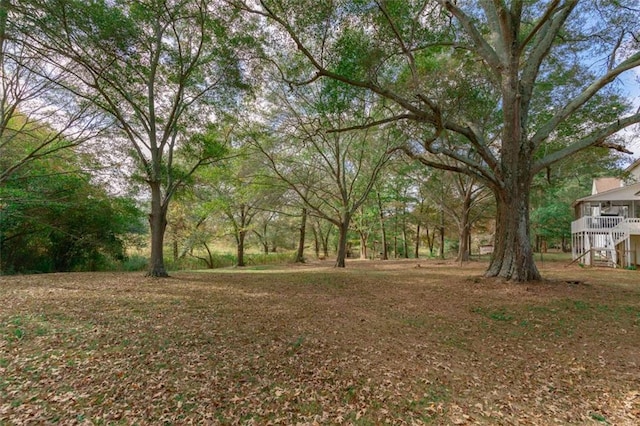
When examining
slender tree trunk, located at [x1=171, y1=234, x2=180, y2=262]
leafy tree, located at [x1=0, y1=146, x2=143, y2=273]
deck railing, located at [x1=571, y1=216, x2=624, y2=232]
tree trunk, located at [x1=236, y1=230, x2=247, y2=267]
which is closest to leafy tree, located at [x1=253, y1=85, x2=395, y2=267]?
tree trunk, located at [x1=236, y1=230, x2=247, y2=267]

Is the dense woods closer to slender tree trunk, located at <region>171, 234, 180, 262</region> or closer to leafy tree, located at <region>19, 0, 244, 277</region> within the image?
leafy tree, located at <region>19, 0, 244, 277</region>

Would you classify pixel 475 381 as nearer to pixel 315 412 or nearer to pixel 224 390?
pixel 315 412

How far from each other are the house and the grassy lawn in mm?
11080

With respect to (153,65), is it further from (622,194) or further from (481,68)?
(622,194)

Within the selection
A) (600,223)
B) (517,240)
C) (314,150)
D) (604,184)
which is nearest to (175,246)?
(314,150)

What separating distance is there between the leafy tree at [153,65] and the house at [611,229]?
1766 cm

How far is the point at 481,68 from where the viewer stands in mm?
10297

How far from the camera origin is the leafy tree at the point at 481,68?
716cm

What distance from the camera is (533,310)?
5.91m

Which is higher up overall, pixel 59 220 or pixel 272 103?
pixel 272 103

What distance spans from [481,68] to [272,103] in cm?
860

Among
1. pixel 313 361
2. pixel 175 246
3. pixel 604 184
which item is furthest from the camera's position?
pixel 604 184

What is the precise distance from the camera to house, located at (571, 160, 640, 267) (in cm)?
1430

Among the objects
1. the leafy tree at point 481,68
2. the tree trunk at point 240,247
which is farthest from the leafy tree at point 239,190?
the leafy tree at point 481,68
